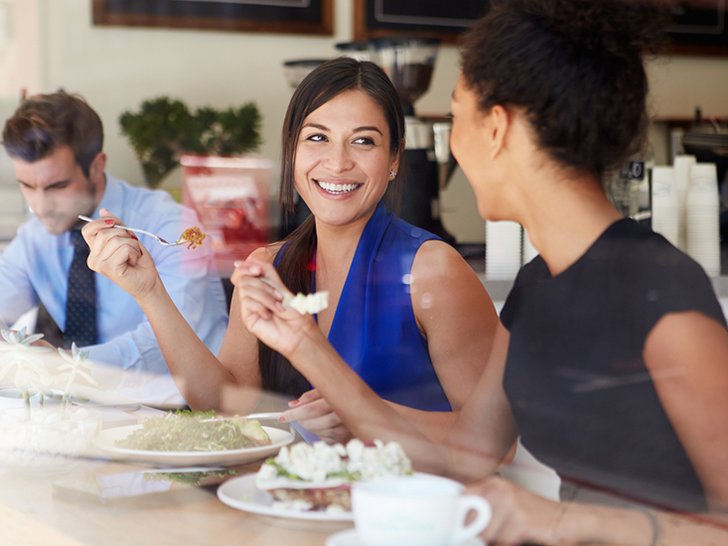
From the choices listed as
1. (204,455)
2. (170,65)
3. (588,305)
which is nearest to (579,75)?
(588,305)

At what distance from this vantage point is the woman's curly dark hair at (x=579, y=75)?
0.77m

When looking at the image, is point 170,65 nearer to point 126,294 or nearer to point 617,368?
point 126,294

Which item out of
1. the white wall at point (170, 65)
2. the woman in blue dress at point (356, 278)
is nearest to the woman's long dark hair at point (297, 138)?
the woman in blue dress at point (356, 278)

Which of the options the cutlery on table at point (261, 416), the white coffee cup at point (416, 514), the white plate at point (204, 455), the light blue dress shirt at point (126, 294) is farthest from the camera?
the light blue dress shirt at point (126, 294)

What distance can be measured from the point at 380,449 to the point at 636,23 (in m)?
0.38

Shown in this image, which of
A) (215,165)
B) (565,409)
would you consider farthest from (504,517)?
(215,165)

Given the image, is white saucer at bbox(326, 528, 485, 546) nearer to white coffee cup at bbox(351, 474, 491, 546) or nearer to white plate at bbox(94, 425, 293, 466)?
white coffee cup at bbox(351, 474, 491, 546)

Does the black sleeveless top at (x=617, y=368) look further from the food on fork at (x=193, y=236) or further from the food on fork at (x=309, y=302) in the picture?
the food on fork at (x=193, y=236)

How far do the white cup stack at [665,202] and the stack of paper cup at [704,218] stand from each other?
13 millimetres

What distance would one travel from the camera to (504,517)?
0.68 meters

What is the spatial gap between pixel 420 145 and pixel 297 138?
279 millimetres

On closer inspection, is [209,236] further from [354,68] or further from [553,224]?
[553,224]

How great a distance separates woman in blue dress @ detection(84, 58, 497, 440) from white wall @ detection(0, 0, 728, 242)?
1.62 ft

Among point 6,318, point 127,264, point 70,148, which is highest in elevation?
point 70,148
